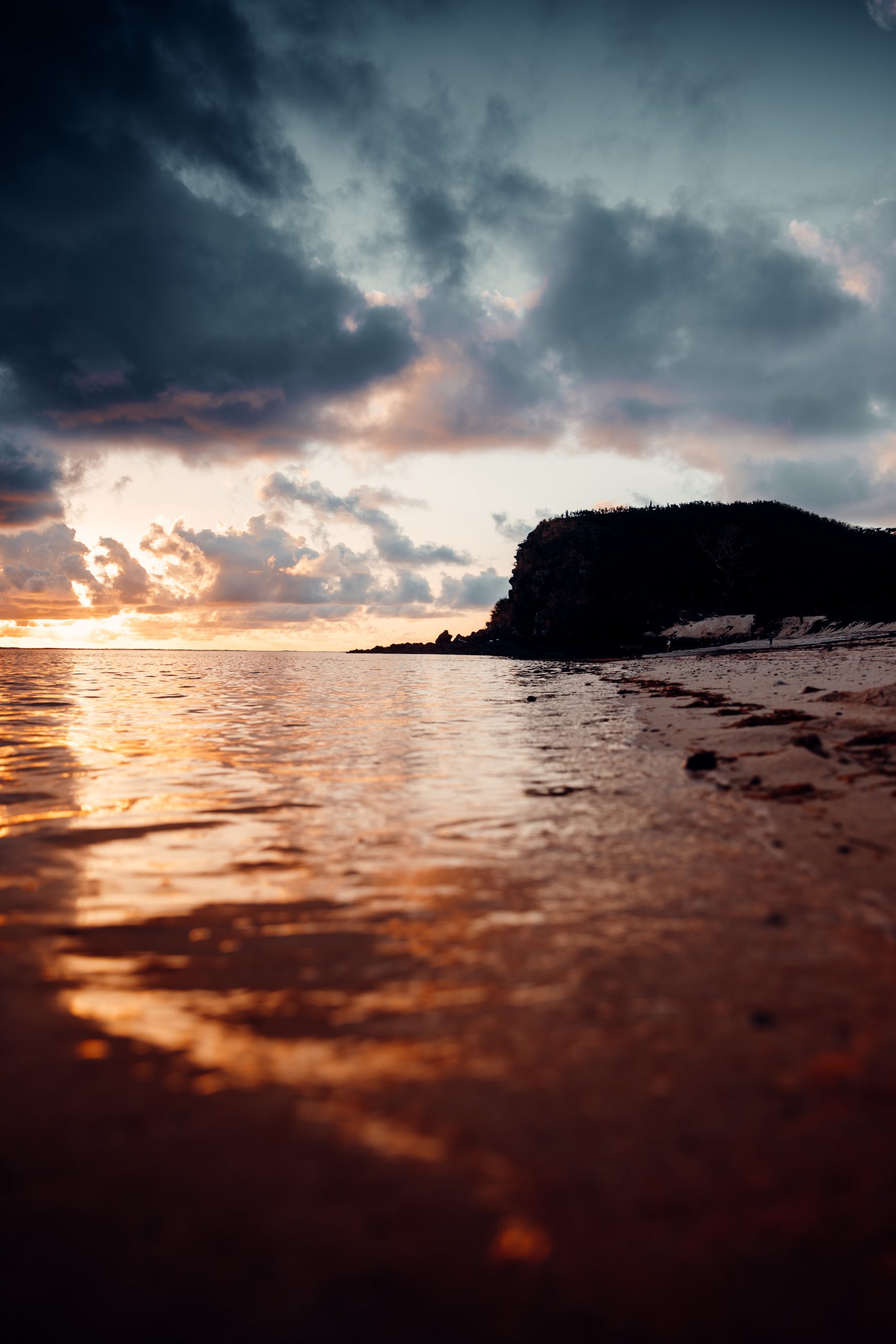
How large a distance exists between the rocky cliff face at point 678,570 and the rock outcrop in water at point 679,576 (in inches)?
6.6

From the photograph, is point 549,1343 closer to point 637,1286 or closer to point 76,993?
point 637,1286

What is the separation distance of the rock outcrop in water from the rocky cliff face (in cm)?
17

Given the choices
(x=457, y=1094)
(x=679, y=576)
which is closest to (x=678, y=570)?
(x=679, y=576)

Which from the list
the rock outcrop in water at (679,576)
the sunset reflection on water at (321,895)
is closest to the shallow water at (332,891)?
the sunset reflection on water at (321,895)

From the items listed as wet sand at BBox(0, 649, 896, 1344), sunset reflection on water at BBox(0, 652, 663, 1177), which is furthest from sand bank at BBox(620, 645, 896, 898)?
sunset reflection on water at BBox(0, 652, 663, 1177)

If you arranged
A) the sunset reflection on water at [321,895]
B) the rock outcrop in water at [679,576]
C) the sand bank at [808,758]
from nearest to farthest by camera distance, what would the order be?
the sunset reflection on water at [321,895] → the sand bank at [808,758] → the rock outcrop in water at [679,576]

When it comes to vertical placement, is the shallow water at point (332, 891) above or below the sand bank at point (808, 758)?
below

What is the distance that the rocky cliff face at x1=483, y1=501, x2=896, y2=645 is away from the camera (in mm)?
58125

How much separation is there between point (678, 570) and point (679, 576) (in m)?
1.29

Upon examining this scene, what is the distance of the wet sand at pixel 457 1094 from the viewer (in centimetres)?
121

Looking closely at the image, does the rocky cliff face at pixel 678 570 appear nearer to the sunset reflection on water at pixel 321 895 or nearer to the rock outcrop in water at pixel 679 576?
the rock outcrop in water at pixel 679 576

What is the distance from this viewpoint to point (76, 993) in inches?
88.5

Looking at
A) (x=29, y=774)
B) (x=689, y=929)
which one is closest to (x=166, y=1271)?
(x=689, y=929)

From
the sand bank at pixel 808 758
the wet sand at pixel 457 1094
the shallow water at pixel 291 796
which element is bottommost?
the shallow water at pixel 291 796
